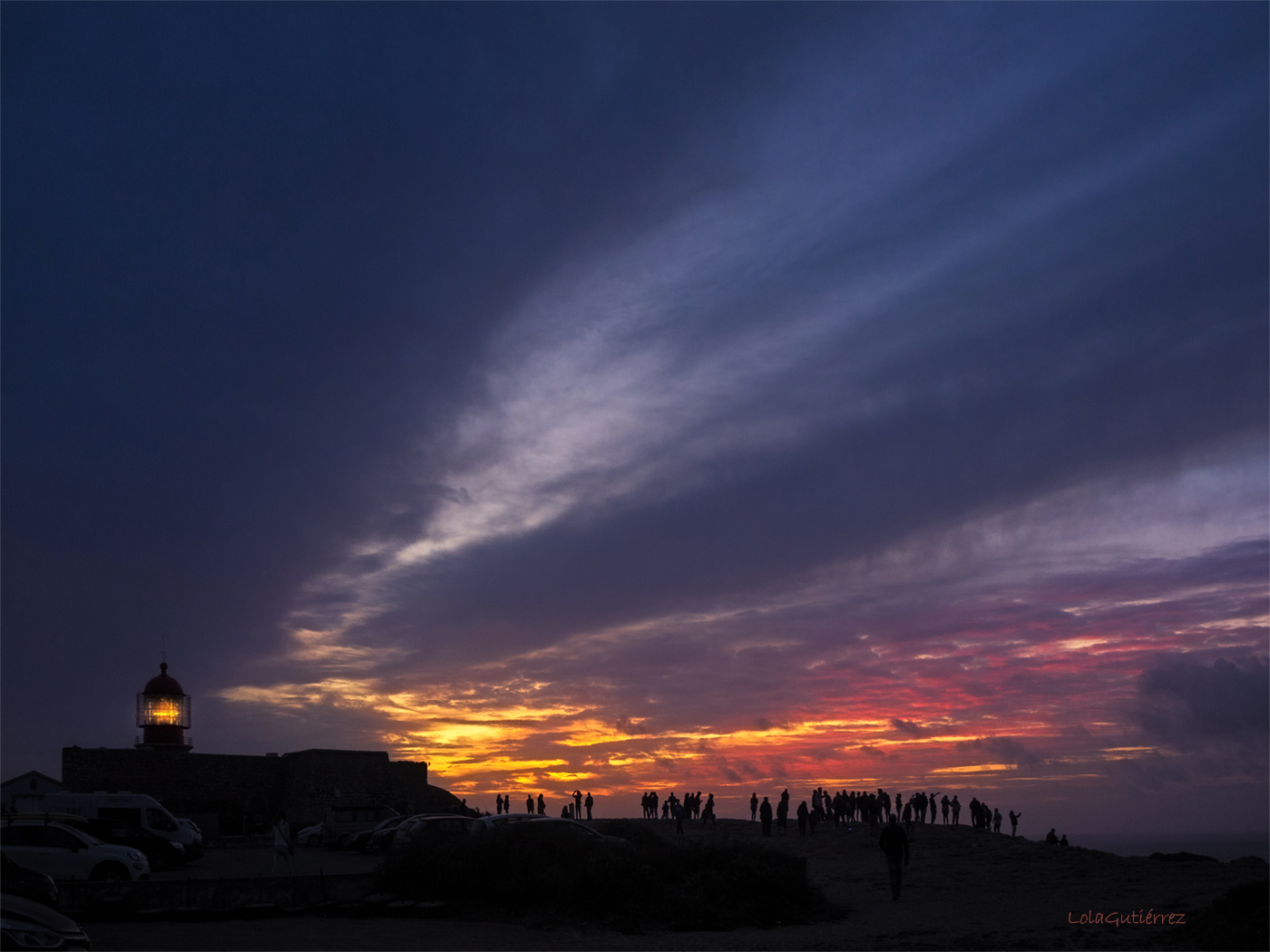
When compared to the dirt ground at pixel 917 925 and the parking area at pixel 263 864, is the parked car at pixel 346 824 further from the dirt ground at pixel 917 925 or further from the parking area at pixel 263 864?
the dirt ground at pixel 917 925

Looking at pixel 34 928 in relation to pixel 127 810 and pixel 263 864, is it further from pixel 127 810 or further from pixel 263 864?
pixel 263 864

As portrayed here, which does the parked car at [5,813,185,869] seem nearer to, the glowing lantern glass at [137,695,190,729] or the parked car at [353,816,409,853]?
the parked car at [353,816,409,853]

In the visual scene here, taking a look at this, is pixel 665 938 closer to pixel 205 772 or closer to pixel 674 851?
pixel 674 851

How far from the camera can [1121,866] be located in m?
23.8

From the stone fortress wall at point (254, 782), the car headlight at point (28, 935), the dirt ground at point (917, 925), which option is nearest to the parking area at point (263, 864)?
the dirt ground at point (917, 925)

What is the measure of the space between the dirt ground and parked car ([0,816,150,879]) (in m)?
3.29

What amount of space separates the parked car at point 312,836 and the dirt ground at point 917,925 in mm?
18946

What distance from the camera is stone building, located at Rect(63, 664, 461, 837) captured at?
43062 millimetres

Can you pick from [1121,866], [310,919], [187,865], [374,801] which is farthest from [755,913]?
[374,801]

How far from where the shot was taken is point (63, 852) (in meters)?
19.2

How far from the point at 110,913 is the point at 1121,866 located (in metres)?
22.0

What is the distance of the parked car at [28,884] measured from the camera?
13.1m

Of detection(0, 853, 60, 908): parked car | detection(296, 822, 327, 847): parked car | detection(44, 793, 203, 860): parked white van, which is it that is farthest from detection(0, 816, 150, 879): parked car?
detection(296, 822, 327, 847): parked car

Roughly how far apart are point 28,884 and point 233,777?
1401 inches
